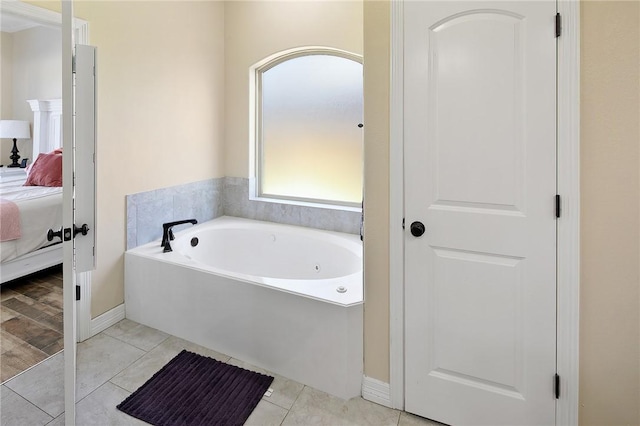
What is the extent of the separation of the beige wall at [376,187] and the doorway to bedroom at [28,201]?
150 cm

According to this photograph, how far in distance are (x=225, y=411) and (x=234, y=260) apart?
165cm

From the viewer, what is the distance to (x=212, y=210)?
3496mm

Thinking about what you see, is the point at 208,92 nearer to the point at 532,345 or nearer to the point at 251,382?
the point at 251,382

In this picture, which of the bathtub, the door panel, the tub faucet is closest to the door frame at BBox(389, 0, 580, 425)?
the bathtub

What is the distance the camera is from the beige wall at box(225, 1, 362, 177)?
114 inches

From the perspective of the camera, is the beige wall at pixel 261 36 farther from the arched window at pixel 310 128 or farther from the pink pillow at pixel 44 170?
the pink pillow at pixel 44 170

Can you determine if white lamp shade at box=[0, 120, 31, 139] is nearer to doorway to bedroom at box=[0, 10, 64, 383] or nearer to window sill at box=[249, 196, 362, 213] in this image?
doorway to bedroom at box=[0, 10, 64, 383]

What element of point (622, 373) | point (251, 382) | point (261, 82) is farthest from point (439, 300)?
point (261, 82)

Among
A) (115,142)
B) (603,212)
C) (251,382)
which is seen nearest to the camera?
(603,212)

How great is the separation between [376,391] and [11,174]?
2.10 metres

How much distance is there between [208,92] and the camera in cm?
331

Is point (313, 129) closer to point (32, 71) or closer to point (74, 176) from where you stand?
point (32, 71)

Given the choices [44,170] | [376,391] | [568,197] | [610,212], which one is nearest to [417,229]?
[568,197]

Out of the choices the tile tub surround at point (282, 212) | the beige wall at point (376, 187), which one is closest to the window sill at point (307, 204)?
the tile tub surround at point (282, 212)
